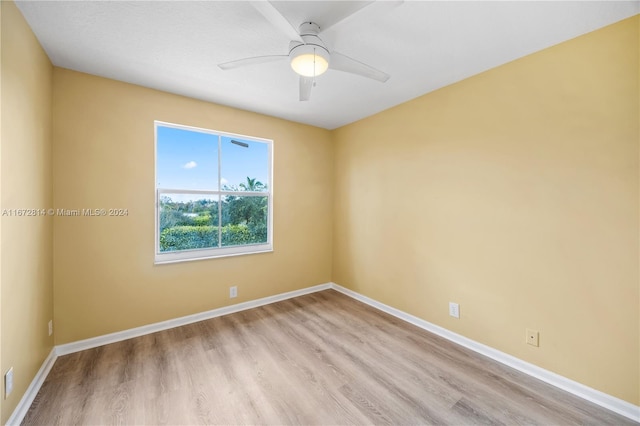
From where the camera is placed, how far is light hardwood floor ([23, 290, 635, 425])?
63.1 inches

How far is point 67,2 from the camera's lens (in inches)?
59.4

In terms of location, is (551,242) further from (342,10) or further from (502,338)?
(342,10)

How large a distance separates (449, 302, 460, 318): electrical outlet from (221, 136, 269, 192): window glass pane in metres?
2.60

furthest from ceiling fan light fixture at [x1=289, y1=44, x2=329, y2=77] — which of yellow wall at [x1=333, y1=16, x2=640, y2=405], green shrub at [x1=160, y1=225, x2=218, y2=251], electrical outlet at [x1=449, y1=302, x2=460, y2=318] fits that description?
electrical outlet at [x1=449, y1=302, x2=460, y2=318]

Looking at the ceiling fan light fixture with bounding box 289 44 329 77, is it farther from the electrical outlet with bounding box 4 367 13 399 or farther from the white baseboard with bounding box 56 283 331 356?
the white baseboard with bounding box 56 283 331 356

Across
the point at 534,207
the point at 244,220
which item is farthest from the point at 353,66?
the point at 244,220

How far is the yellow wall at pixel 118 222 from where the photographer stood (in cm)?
223

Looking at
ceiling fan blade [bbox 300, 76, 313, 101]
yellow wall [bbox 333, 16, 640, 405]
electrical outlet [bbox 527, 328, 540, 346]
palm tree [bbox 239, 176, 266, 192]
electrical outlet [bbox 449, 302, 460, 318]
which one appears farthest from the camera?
palm tree [bbox 239, 176, 266, 192]

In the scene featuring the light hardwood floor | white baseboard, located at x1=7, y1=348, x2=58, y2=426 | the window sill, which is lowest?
the light hardwood floor

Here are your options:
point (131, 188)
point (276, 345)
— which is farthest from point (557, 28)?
point (131, 188)

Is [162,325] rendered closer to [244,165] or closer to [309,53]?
[244,165]

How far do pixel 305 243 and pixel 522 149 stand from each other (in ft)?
8.98

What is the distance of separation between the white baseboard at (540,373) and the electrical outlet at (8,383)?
3.15 metres

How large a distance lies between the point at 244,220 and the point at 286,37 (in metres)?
2.19
